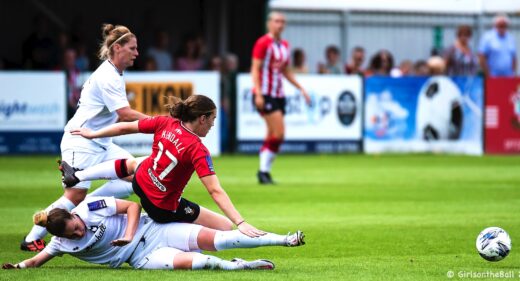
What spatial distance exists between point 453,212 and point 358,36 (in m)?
17.7

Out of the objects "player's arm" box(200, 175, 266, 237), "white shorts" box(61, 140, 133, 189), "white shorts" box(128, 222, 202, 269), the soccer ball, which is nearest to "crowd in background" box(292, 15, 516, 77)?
"white shorts" box(61, 140, 133, 189)

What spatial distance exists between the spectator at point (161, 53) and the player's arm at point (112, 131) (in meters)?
15.5

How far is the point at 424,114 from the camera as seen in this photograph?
26.1 metres

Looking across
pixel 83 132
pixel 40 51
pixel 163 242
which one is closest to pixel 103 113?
pixel 83 132

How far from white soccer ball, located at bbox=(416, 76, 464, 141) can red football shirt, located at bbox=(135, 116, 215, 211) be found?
55.9 ft

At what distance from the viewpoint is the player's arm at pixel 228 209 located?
9047 mm

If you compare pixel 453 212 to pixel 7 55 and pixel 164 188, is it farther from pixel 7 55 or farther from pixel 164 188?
pixel 7 55

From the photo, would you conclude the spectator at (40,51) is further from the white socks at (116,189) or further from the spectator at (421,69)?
the white socks at (116,189)

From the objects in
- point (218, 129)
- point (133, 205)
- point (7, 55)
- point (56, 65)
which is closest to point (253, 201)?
point (133, 205)

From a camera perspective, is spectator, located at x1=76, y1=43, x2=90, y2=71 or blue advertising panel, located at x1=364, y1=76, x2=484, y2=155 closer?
spectator, located at x1=76, y1=43, x2=90, y2=71

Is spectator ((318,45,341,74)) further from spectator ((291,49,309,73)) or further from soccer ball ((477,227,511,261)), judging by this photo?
soccer ball ((477,227,511,261))

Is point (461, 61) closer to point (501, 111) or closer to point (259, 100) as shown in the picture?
point (501, 111)

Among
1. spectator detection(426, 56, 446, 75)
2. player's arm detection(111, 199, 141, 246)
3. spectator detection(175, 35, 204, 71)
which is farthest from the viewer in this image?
spectator detection(426, 56, 446, 75)

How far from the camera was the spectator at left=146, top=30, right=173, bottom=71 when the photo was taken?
26.0 metres
